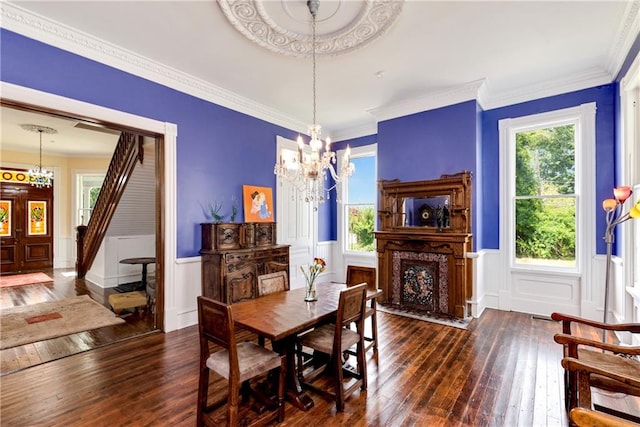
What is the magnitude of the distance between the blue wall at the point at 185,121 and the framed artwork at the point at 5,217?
7.17m

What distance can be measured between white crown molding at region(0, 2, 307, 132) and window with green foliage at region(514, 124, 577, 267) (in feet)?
14.1

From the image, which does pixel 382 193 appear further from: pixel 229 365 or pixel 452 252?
pixel 229 365

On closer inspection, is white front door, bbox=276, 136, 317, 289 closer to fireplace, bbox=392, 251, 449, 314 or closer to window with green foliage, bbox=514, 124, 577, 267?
fireplace, bbox=392, 251, 449, 314

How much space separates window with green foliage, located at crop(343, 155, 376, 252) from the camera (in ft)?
19.8

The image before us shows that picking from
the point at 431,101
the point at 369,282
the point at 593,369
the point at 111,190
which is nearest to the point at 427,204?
the point at 431,101

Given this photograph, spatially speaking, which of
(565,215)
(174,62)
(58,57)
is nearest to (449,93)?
(565,215)

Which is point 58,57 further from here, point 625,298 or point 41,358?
point 625,298

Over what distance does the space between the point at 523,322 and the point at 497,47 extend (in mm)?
3434

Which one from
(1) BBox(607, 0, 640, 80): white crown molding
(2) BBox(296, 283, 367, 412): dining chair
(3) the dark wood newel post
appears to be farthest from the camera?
(3) the dark wood newel post

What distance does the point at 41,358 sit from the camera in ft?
9.75

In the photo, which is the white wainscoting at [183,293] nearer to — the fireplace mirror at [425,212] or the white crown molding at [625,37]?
the fireplace mirror at [425,212]

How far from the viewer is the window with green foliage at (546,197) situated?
13.7 feet

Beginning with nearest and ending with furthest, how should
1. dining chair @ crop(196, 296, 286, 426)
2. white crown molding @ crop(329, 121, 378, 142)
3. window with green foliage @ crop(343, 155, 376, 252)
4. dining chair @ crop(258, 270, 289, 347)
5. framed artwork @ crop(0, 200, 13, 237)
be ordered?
dining chair @ crop(196, 296, 286, 426), dining chair @ crop(258, 270, 289, 347), white crown molding @ crop(329, 121, 378, 142), window with green foliage @ crop(343, 155, 376, 252), framed artwork @ crop(0, 200, 13, 237)

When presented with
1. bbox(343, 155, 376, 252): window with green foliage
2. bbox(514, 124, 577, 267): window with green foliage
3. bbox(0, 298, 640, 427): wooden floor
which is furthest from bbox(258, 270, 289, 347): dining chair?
bbox(514, 124, 577, 267): window with green foliage
